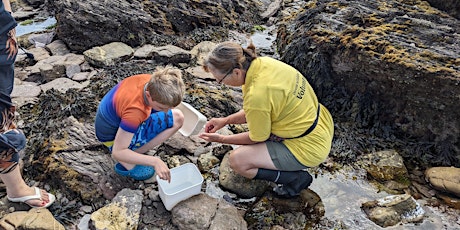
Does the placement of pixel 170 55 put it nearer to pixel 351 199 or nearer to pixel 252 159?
pixel 252 159

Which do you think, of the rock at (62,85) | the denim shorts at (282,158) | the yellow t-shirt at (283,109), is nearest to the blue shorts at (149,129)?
the yellow t-shirt at (283,109)

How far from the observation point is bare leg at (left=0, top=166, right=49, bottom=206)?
2.96m

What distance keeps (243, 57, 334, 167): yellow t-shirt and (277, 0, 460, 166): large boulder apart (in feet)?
4.34

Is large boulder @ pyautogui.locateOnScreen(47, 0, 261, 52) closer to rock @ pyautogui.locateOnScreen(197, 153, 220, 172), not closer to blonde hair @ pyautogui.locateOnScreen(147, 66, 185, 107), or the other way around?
rock @ pyautogui.locateOnScreen(197, 153, 220, 172)

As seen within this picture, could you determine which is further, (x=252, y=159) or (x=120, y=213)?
(x=252, y=159)

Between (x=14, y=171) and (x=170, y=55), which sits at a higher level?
(x=14, y=171)

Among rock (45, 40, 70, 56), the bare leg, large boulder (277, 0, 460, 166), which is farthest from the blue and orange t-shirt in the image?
rock (45, 40, 70, 56)

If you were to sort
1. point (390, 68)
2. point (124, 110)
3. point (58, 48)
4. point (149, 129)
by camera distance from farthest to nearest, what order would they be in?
point (58, 48) → point (390, 68) → point (149, 129) → point (124, 110)

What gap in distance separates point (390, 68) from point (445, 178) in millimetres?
1314

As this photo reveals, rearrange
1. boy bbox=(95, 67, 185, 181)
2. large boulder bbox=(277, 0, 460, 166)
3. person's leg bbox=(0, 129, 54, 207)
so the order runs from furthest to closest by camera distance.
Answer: large boulder bbox=(277, 0, 460, 166) < boy bbox=(95, 67, 185, 181) < person's leg bbox=(0, 129, 54, 207)

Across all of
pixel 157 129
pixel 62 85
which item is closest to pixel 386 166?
pixel 157 129

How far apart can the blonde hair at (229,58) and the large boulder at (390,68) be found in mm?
2046

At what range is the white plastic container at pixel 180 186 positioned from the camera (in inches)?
121

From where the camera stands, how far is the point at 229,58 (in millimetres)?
2951
